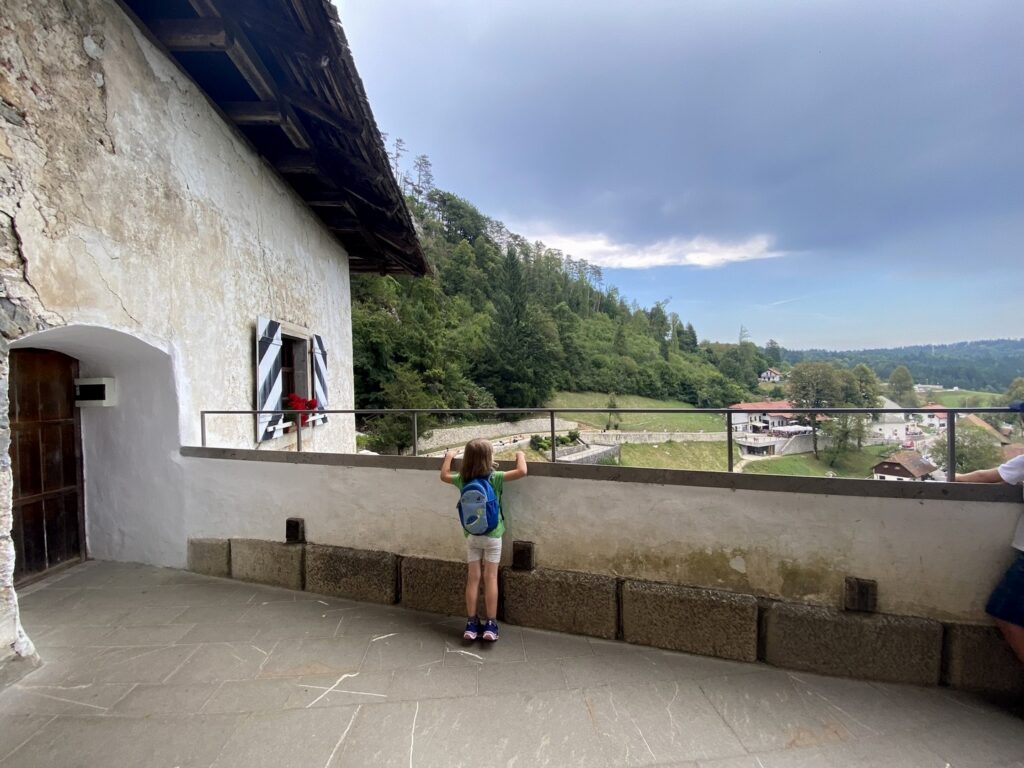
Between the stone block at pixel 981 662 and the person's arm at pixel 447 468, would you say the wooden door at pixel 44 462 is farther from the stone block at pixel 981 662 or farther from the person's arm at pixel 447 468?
the stone block at pixel 981 662

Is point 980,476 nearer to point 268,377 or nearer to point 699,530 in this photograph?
point 699,530

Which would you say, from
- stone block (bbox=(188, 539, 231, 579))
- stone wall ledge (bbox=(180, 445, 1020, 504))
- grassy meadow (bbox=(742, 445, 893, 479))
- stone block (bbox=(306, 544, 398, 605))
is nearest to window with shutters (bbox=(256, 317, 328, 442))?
stone block (bbox=(188, 539, 231, 579))

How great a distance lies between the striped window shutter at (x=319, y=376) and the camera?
20.9 feet

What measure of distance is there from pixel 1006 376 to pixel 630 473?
1937mm

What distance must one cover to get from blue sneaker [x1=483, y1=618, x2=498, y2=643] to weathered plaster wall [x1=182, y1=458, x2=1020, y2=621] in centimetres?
47

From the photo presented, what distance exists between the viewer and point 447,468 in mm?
2916

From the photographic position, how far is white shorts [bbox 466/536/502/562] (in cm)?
274

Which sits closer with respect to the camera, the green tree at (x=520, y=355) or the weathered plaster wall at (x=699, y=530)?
the weathered plaster wall at (x=699, y=530)

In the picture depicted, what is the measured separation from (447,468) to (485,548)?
0.54 m

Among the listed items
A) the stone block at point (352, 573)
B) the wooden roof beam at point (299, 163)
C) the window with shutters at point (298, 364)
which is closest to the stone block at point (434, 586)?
the stone block at point (352, 573)

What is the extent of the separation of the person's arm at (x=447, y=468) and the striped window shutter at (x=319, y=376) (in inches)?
153

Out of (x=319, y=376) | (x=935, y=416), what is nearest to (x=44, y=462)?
(x=319, y=376)

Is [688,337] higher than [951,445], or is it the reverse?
[688,337]

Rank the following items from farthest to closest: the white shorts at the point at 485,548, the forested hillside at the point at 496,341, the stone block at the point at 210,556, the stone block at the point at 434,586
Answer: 1. the forested hillside at the point at 496,341
2. the stone block at the point at 210,556
3. the stone block at the point at 434,586
4. the white shorts at the point at 485,548
